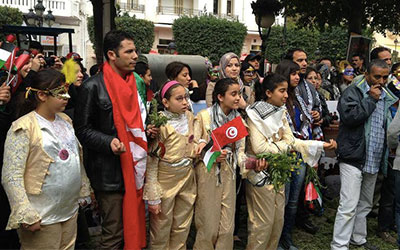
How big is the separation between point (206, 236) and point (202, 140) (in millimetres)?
898

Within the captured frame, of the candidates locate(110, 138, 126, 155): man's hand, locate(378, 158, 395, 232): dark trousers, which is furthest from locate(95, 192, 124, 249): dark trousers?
locate(378, 158, 395, 232): dark trousers

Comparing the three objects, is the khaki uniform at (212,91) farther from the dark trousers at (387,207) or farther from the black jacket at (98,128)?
the dark trousers at (387,207)

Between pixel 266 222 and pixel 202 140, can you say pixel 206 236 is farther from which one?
pixel 202 140

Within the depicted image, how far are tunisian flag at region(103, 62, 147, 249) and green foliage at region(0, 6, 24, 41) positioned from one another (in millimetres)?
28748

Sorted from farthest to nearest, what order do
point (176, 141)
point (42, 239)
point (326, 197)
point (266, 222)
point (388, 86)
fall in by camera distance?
point (326, 197)
point (388, 86)
point (266, 222)
point (176, 141)
point (42, 239)

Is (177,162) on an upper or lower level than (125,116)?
lower

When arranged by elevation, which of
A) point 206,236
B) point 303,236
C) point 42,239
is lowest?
point 303,236

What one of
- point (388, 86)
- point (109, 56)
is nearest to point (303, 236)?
point (388, 86)

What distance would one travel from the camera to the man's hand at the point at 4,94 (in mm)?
3430

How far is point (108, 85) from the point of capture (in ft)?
11.3

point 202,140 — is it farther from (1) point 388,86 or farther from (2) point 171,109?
(1) point 388,86

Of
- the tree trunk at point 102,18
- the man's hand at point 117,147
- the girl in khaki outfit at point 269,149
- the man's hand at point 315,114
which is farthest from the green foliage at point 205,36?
the man's hand at point 117,147

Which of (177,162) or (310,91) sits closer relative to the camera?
(177,162)

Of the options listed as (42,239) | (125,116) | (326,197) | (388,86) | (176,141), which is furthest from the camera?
(326,197)
